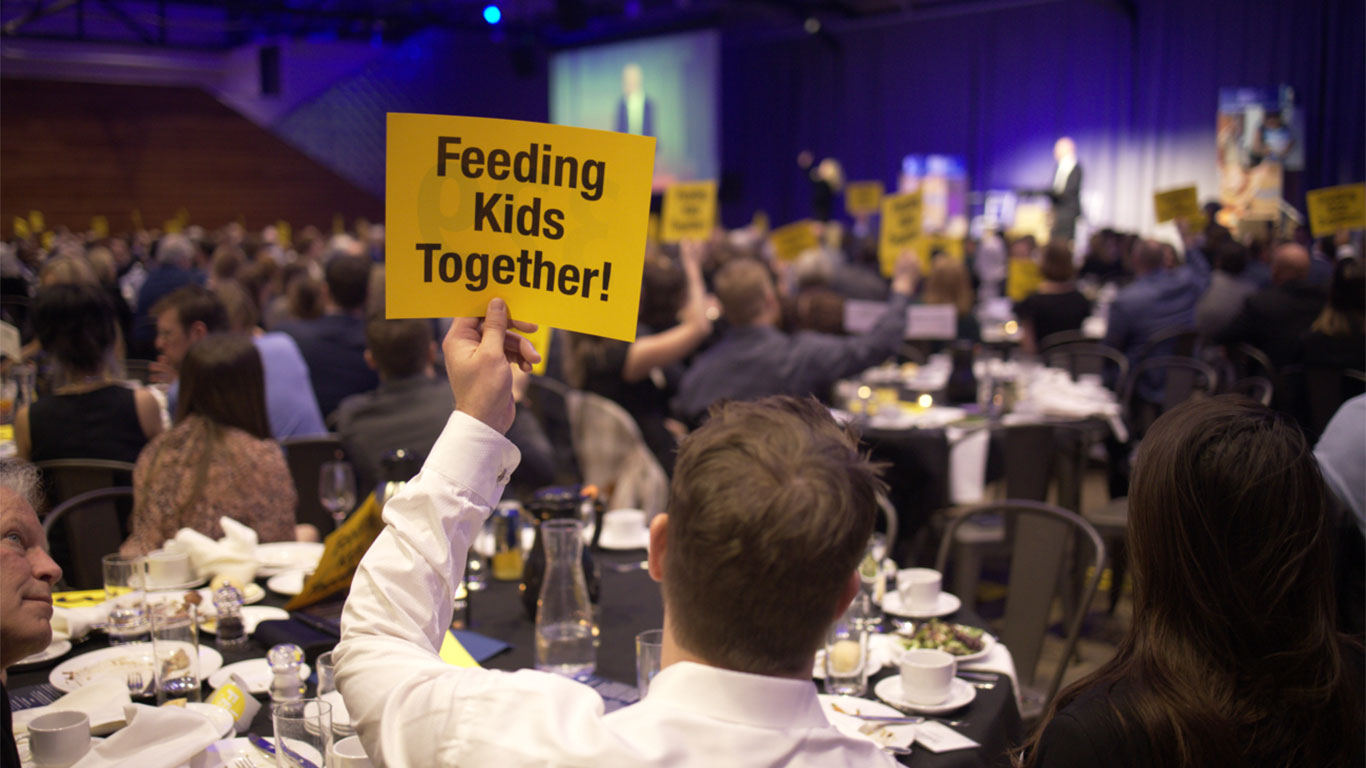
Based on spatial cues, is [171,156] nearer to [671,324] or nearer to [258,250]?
[258,250]

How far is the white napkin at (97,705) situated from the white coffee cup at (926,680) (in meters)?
1.29

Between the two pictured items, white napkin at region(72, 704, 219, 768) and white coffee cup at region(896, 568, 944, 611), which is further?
white coffee cup at region(896, 568, 944, 611)

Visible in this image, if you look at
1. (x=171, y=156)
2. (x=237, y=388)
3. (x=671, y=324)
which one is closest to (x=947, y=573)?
(x=671, y=324)

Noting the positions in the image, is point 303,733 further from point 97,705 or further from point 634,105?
point 634,105

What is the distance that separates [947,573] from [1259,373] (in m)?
3.28

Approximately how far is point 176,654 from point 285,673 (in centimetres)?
21

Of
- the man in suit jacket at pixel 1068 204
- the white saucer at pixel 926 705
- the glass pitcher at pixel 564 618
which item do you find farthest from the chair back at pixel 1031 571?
the man in suit jacket at pixel 1068 204

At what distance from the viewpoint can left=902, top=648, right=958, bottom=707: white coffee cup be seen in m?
1.85

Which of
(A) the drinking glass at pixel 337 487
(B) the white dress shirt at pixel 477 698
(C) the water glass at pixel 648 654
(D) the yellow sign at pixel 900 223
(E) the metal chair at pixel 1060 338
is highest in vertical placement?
(D) the yellow sign at pixel 900 223

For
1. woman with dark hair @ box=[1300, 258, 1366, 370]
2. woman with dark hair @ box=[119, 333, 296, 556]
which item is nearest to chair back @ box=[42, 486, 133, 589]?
woman with dark hair @ box=[119, 333, 296, 556]

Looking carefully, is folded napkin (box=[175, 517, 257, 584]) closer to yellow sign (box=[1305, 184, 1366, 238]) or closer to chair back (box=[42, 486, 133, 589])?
chair back (box=[42, 486, 133, 589])

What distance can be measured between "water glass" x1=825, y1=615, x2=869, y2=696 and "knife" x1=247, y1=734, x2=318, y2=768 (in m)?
0.89

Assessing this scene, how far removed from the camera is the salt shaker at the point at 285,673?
179 cm

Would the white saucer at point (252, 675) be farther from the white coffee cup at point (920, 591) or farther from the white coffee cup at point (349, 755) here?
the white coffee cup at point (920, 591)
